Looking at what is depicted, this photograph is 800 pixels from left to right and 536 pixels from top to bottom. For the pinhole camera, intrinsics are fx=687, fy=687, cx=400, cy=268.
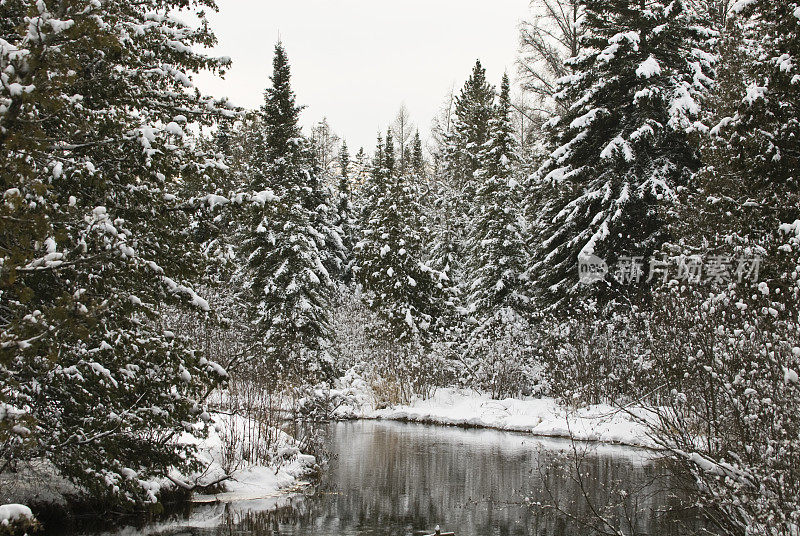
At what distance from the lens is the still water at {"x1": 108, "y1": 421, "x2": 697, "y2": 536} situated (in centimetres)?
933

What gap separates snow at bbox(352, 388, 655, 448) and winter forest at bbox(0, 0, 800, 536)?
12 centimetres

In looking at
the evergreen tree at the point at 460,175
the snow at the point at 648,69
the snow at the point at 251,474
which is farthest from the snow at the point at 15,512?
the evergreen tree at the point at 460,175

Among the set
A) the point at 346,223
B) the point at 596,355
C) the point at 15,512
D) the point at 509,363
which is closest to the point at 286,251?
the point at 509,363

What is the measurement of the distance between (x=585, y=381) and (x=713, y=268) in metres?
7.06

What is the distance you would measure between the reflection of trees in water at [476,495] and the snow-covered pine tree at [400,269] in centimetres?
1055

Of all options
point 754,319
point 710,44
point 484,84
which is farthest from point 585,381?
point 484,84

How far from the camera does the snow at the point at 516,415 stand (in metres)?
16.6

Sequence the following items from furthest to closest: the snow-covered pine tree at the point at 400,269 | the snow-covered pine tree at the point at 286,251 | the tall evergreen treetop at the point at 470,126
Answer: the tall evergreen treetop at the point at 470,126, the snow-covered pine tree at the point at 400,269, the snow-covered pine tree at the point at 286,251

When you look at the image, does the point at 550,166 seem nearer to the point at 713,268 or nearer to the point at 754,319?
the point at 713,268

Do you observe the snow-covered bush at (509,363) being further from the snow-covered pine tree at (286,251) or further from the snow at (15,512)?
the snow at (15,512)

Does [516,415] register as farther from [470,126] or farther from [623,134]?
[470,126]

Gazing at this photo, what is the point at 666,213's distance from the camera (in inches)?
635

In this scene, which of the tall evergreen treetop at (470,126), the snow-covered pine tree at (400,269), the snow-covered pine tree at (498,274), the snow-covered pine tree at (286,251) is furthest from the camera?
the tall evergreen treetop at (470,126)

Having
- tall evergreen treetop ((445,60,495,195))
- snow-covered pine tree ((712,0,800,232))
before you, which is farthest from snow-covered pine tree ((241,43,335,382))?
snow-covered pine tree ((712,0,800,232))
